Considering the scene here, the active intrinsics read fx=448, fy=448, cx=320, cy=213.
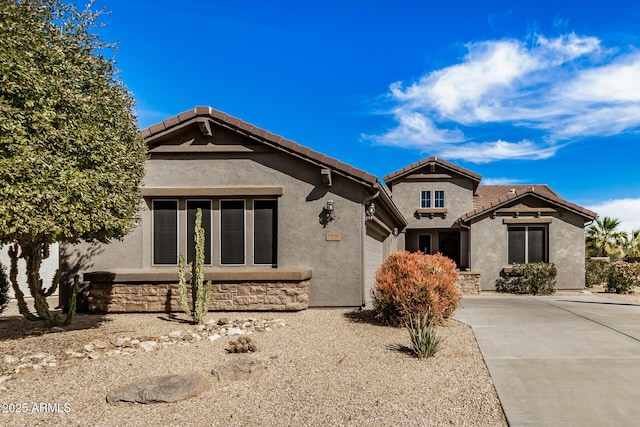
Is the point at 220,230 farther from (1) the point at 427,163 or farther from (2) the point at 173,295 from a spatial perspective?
(1) the point at 427,163

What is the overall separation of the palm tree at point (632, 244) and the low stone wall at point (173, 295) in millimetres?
28952

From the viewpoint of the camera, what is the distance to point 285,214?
11508 mm

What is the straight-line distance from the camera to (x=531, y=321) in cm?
995

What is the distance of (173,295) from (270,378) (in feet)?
18.6

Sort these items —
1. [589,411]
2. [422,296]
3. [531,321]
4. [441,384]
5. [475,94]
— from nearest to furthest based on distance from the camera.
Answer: [589,411]
[441,384]
[422,296]
[531,321]
[475,94]

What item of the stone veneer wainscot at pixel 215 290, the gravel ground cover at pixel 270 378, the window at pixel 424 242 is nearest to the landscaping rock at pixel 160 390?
the gravel ground cover at pixel 270 378

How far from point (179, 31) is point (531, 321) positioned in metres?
12.2

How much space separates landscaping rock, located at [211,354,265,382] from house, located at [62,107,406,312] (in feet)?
15.4

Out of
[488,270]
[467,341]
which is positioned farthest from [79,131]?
[488,270]

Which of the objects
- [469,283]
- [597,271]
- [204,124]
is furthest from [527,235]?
[204,124]

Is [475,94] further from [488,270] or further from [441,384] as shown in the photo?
[441,384]

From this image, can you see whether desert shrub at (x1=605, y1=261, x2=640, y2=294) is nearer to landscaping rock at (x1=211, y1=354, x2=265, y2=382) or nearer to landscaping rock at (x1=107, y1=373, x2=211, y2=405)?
landscaping rock at (x1=211, y1=354, x2=265, y2=382)

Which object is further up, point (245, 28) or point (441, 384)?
point (245, 28)

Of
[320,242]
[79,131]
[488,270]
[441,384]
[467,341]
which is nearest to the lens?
[441,384]
